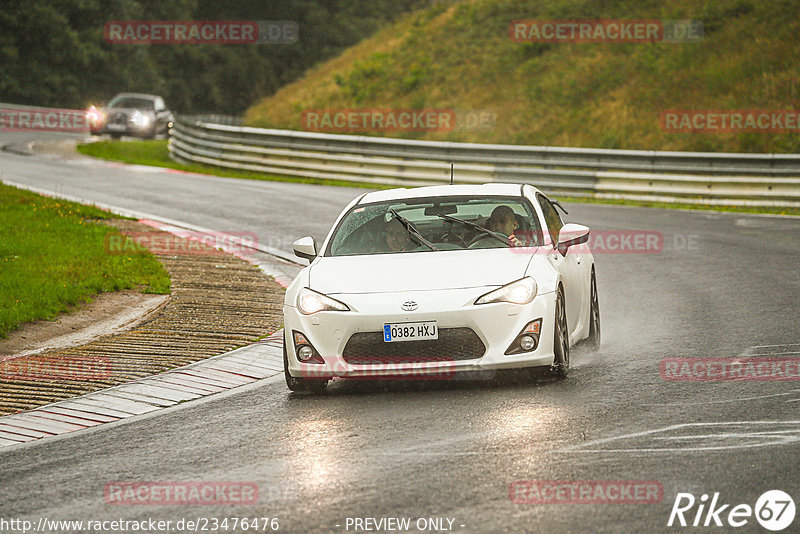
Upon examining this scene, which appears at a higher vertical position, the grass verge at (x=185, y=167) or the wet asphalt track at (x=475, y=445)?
the grass verge at (x=185, y=167)

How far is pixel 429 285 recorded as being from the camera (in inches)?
319

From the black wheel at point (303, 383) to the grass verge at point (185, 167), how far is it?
1567cm

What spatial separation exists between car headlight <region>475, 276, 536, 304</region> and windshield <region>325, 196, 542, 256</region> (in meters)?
0.92

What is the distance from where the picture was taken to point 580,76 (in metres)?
35.5

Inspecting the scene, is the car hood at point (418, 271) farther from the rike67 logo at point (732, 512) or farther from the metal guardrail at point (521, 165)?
the metal guardrail at point (521, 165)

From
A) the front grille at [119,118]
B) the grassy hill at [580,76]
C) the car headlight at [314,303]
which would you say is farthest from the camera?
the front grille at [119,118]

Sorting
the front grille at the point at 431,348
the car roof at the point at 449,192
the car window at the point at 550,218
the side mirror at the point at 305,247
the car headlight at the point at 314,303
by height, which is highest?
the car roof at the point at 449,192

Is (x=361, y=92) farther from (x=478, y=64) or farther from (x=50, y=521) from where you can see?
(x=50, y=521)

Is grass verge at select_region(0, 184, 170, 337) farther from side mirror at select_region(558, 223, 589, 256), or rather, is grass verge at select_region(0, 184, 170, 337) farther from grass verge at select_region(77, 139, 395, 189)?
grass verge at select_region(77, 139, 395, 189)

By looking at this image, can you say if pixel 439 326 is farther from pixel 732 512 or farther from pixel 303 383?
pixel 732 512

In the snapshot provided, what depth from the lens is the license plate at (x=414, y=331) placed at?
784cm

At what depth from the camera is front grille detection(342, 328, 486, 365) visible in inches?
309

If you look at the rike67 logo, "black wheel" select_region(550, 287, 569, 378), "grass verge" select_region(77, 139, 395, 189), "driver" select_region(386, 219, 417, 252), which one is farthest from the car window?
"grass verge" select_region(77, 139, 395, 189)

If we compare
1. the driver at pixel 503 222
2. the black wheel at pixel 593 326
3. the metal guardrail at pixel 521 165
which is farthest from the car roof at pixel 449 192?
the metal guardrail at pixel 521 165
